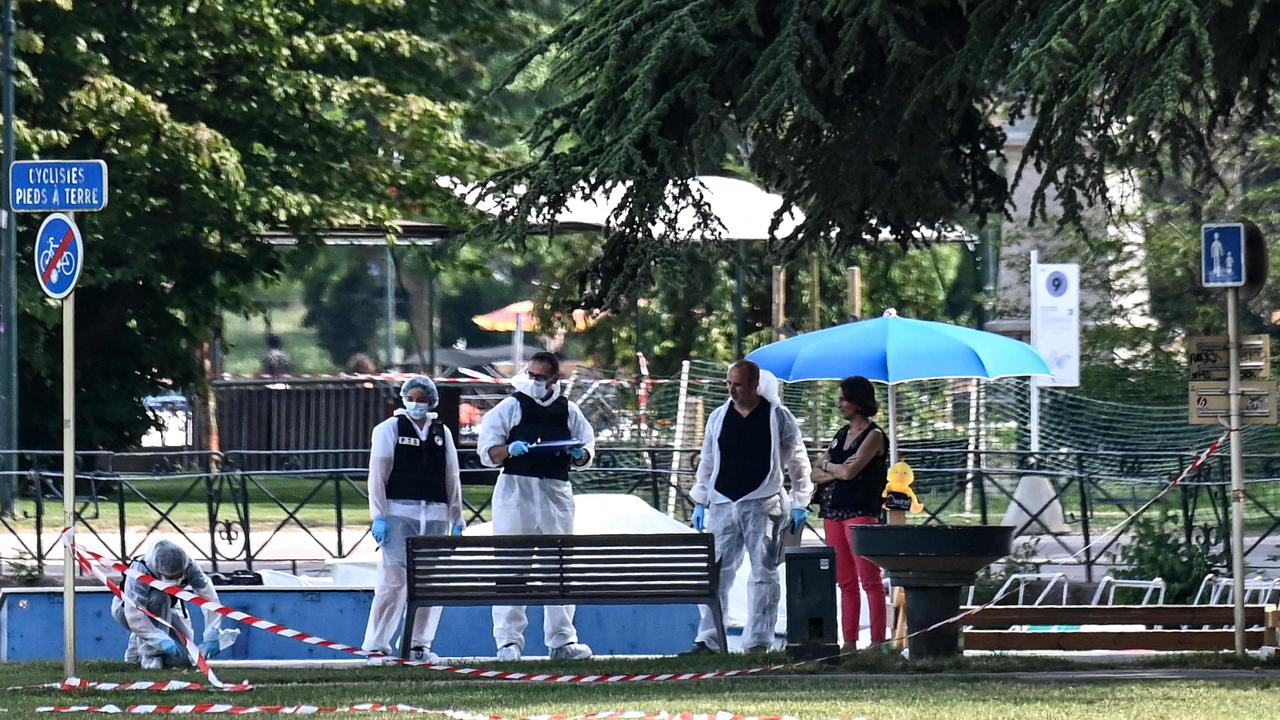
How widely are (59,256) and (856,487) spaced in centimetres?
439

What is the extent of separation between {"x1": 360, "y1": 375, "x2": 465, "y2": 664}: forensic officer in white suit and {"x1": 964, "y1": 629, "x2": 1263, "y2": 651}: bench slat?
10.2 feet

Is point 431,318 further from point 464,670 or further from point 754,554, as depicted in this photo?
point 464,670

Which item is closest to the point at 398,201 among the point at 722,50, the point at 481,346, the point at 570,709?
the point at 722,50

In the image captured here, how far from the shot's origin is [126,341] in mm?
28562

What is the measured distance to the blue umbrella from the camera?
1459 centimetres

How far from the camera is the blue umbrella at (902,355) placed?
1459cm

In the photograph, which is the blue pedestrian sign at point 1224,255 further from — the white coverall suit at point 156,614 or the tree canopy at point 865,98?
the white coverall suit at point 156,614

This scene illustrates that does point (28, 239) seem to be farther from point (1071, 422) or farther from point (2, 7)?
point (1071, 422)

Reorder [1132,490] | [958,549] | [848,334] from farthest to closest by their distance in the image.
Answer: [1132,490] < [848,334] < [958,549]

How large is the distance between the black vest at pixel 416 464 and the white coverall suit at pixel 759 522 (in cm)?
149

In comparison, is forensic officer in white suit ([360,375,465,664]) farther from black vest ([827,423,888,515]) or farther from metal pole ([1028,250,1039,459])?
metal pole ([1028,250,1039,459])

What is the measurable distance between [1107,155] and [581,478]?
10.5m

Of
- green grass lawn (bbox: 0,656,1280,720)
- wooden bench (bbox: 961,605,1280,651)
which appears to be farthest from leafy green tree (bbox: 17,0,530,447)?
green grass lawn (bbox: 0,656,1280,720)

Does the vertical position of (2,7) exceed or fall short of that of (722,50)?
it exceeds it
